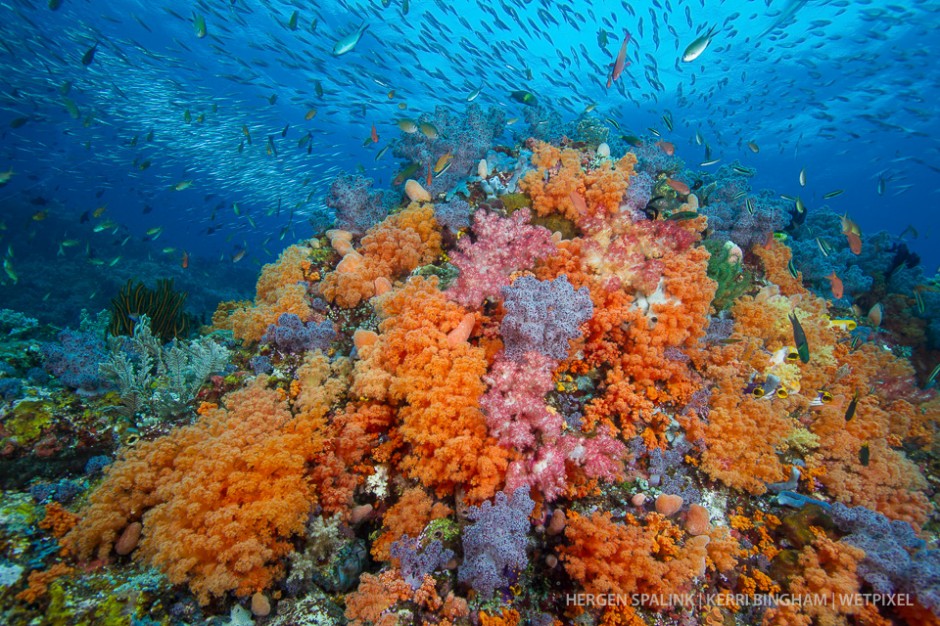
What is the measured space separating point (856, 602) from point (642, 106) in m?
47.9

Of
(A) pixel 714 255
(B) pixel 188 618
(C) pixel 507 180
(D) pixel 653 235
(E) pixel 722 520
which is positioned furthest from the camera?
(C) pixel 507 180

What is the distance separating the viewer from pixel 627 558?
3.22 metres

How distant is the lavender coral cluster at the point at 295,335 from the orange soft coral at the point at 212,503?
1.51 m

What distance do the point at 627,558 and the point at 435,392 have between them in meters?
2.29

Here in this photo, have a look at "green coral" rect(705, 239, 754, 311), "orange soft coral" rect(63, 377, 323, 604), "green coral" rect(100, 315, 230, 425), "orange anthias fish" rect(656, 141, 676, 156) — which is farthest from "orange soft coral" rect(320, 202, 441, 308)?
"orange anthias fish" rect(656, 141, 676, 156)

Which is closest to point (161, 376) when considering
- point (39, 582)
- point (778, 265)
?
point (39, 582)

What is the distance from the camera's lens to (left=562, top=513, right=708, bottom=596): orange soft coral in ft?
10.3

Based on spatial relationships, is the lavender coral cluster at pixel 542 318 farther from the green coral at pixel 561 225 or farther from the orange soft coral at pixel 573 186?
the green coral at pixel 561 225

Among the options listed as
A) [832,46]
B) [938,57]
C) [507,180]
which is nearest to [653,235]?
[507,180]

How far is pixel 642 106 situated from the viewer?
40562 millimetres

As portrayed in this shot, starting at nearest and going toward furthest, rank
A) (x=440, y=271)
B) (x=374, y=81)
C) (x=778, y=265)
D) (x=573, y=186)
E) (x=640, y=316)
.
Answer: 1. (x=640, y=316)
2. (x=440, y=271)
3. (x=573, y=186)
4. (x=778, y=265)
5. (x=374, y=81)

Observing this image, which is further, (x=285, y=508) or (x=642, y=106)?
(x=642, y=106)

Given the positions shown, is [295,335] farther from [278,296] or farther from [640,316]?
[640,316]

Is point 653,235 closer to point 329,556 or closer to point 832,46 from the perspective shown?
point 329,556
